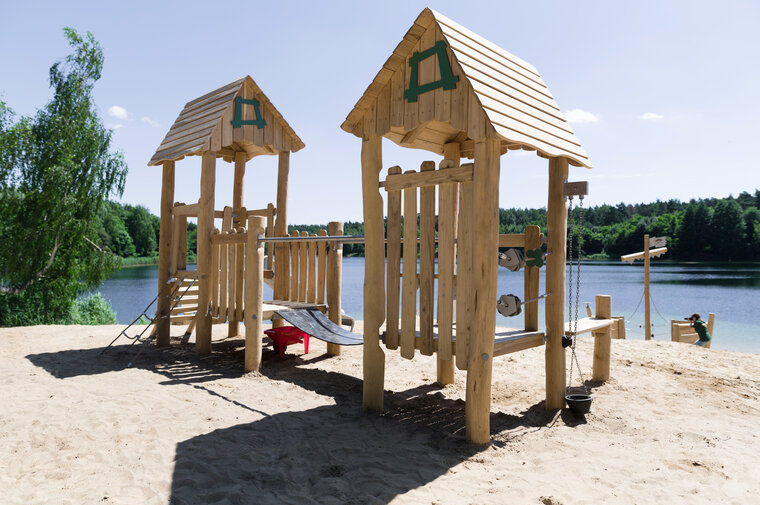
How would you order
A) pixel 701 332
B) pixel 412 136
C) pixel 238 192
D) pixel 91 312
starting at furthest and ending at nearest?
pixel 91 312 < pixel 701 332 < pixel 238 192 < pixel 412 136

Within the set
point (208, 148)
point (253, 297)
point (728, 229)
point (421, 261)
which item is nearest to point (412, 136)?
point (421, 261)

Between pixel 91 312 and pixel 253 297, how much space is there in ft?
45.9

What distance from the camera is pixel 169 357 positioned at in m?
7.58

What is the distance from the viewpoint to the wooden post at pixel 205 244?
756 cm

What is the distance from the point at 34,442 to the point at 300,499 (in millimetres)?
2438

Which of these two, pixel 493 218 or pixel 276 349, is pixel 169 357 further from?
pixel 493 218

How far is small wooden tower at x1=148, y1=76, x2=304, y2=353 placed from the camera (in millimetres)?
7578

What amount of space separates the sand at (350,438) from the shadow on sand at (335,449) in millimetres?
16

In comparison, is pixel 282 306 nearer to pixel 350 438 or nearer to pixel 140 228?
pixel 350 438

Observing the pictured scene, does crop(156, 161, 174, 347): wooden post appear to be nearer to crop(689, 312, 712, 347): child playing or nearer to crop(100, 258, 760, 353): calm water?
crop(689, 312, 712, 347): child playing

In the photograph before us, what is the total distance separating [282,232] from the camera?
27.2 ft

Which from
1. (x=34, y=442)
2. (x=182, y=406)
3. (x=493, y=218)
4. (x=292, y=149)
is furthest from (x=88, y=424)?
(x=292, y=149)

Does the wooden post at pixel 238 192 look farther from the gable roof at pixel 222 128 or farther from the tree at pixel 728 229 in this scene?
the tree at pixel 728 229

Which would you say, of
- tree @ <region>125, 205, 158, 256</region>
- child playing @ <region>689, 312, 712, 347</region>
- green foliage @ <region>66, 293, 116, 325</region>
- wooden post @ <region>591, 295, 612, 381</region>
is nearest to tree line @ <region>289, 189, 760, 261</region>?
tree @ <region>125, 205, 158, 256</region>
